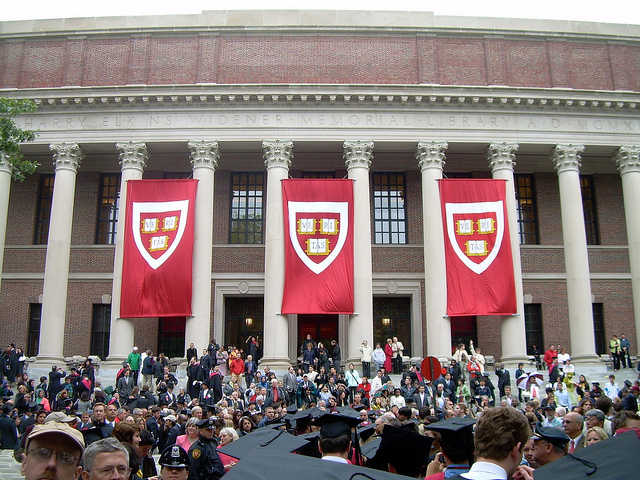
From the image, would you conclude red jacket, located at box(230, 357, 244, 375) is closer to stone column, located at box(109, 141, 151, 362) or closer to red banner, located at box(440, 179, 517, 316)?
stone column, located at box(109, 141, 151, 362)

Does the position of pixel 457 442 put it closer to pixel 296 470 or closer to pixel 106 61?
pixel 296 470

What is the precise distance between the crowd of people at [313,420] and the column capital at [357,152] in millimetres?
8281

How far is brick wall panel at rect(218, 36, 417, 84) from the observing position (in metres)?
30.4

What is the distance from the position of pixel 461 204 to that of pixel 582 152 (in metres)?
7.99

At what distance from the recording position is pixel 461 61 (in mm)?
30844

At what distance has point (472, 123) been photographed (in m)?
29.6

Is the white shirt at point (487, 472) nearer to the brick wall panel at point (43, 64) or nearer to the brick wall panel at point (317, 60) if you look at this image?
the brick wall panel at point (317, 60)

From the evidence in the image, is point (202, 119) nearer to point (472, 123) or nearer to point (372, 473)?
point (472, 123)

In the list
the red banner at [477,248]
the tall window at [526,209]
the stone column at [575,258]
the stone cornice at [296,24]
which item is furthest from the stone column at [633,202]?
the red banner at [477,248]

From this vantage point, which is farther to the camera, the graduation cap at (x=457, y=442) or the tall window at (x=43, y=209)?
the tall window at (x=43, y=209)

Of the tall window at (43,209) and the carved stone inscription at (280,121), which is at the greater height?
the carved stone inscription at (280,121)

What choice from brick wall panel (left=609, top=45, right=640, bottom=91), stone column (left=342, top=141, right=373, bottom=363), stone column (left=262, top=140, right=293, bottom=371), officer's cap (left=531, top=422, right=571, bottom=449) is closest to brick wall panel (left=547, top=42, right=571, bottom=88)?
brick wall panel (left=609, top=45, right=640, bottom=91)

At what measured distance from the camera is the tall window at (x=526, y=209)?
33031 mm

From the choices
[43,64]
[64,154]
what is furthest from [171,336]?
[43,64]
